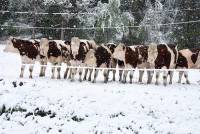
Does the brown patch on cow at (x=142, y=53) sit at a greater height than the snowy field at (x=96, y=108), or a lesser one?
greater

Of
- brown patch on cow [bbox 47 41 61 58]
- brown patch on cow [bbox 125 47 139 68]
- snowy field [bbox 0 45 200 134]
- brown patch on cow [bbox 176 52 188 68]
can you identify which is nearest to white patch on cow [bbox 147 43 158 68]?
brown patch on cow [bbox 125 47 139 68]

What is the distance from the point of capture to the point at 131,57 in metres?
17.7

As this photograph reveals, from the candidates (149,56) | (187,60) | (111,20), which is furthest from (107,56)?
(111,20)

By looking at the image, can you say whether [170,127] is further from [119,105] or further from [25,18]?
[25,18]

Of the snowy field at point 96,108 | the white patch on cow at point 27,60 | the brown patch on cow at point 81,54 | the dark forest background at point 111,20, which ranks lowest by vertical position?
the snowy field at point 96,108

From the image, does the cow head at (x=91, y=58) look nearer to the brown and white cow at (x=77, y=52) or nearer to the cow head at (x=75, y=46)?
the brown and white cow at (x=77, y=52)

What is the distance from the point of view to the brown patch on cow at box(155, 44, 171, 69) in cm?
1759

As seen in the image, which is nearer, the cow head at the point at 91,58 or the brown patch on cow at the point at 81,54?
the cow head at the point at 91,58

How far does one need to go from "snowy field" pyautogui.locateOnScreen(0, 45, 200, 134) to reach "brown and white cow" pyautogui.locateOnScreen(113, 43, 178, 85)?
3.99 feet

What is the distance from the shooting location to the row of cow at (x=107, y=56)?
1766cm

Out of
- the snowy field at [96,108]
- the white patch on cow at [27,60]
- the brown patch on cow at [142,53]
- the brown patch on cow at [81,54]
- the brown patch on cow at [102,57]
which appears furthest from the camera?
the white patch on cow at [27,60]

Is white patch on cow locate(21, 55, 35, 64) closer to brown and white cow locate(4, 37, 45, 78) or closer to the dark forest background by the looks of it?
brown and white cow locate(4, 37, 45, 78)

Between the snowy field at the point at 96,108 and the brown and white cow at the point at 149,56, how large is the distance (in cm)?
122

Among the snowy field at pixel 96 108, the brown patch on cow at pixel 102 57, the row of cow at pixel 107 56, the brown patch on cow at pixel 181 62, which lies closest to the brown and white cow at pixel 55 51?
the row of cow at pixel 107 56
